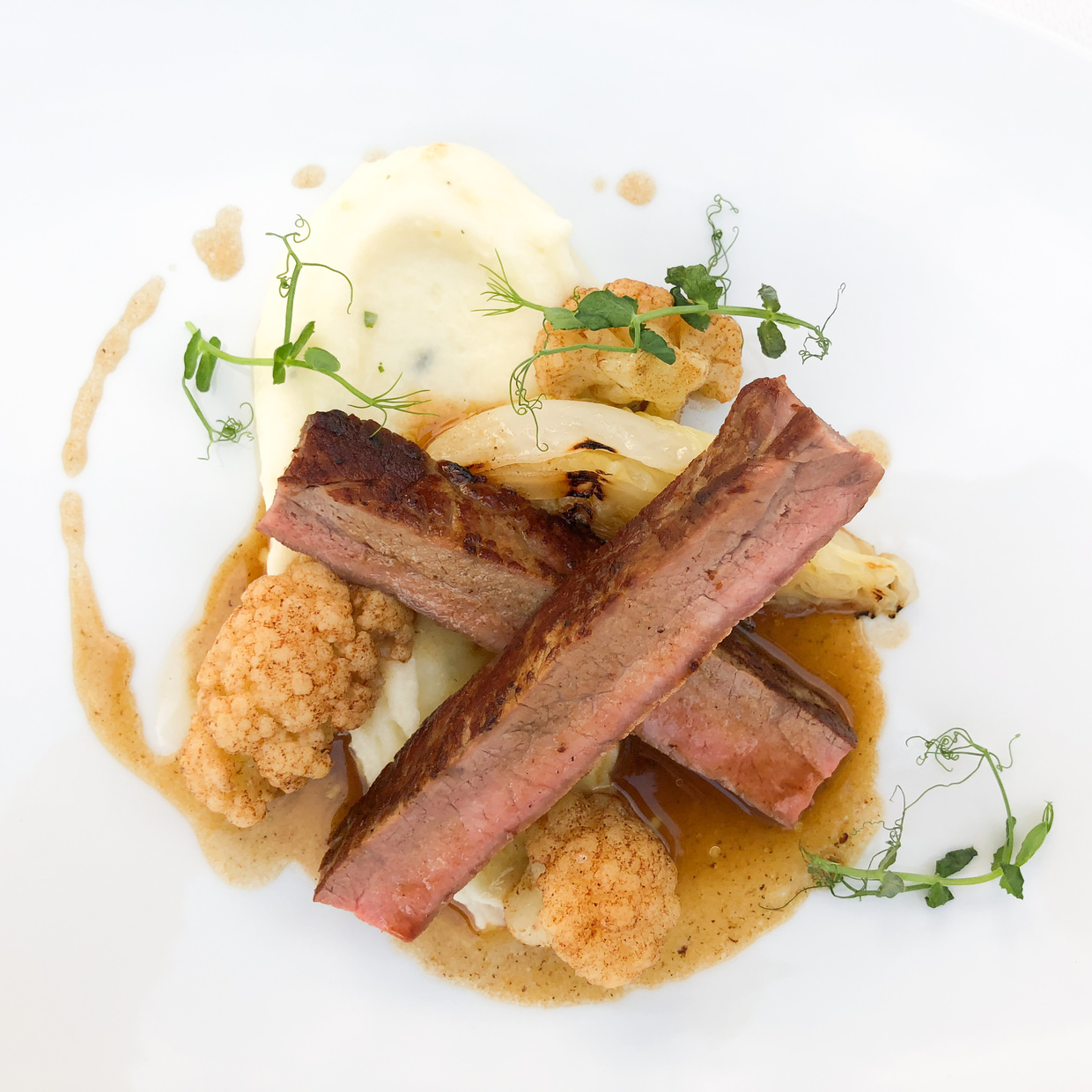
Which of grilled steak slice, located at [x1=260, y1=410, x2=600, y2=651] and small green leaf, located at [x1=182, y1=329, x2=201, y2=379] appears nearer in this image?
grilled steak slice, located at [x1=260, y1=410, x2=600, y2=651]

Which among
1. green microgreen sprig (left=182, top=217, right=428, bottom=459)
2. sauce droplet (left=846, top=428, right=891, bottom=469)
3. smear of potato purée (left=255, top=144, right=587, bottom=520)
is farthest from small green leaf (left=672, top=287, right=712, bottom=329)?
green microgreen sprig (left=182, top=217, right=428, bottom=459)

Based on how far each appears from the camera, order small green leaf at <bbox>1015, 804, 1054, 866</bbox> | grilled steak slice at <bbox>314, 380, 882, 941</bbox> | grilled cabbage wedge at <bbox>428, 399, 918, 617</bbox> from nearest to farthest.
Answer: grilled steak slice at <bbox>314, 380, 882, 941</bbox>, grilled cabbage wedge at <bbox>428, 399, 918, 617</bbox>, small green leaf at <bbox>1015, 804, 1054, 866</bbox>

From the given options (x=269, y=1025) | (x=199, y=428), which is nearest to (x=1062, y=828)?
(x=269, y=1025)

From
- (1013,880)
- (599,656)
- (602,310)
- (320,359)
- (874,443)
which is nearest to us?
(599,656)

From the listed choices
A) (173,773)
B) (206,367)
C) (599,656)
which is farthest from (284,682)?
(206,367)

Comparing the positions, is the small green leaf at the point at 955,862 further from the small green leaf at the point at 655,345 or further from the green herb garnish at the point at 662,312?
the small green leaf at the point at 655,345

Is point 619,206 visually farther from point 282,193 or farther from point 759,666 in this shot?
point 759,666

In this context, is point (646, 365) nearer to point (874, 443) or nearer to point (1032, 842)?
point (874, 443)

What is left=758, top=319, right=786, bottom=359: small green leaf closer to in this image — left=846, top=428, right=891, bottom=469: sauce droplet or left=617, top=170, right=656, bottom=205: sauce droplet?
left=846, top=428, right=891, bottom=469: sauce droplet
